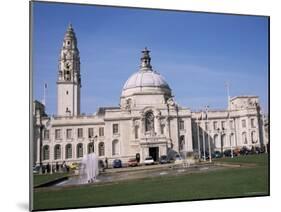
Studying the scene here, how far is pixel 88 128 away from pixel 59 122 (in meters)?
0.57

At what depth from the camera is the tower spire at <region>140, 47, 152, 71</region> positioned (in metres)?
8.06

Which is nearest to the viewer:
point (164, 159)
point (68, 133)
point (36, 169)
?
point (36, 169)

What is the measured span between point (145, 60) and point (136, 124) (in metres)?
1.30

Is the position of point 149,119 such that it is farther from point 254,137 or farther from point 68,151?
point 254,137

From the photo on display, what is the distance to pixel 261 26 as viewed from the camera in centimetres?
856

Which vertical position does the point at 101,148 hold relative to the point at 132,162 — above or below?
above

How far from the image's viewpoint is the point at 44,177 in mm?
7512

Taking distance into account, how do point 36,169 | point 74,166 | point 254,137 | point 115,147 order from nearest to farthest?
point 36,169
point 74,166
point 115,147
point 254,137

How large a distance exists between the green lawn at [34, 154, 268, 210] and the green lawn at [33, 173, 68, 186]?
16cm

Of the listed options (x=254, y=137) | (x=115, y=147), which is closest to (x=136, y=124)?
(x=115, y=147)

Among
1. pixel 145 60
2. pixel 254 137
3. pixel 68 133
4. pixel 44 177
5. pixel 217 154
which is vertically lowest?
pixel 44 177
